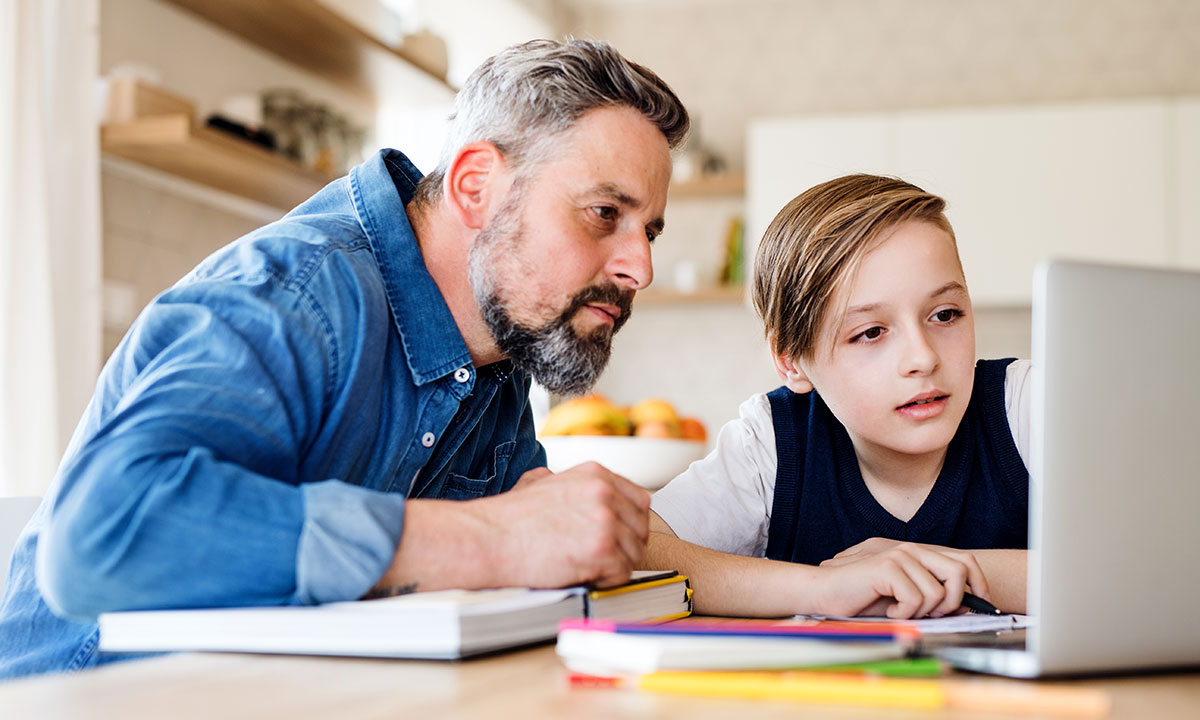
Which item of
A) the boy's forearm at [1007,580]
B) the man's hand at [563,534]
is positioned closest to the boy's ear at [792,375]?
the boy's forearm at [1007,580]

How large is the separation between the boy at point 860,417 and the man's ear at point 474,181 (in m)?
0.39

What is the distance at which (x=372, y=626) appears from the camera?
2.23 ft

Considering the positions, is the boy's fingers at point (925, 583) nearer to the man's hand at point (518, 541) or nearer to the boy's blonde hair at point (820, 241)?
the man's hand at point (518, 541)

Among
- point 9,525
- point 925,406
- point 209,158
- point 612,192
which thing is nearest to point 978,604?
point 925,406

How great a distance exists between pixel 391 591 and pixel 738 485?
2.23ft

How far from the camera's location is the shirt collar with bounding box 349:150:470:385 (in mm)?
1104

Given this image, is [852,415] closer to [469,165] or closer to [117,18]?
[469,165]

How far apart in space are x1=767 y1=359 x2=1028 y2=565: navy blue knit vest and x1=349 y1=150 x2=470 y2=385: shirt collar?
19.6 inches

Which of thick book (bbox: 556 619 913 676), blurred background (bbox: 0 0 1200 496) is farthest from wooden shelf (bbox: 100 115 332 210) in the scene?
thick book (bbox: 556 619 913 676)

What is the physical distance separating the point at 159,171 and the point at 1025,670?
2.56 m

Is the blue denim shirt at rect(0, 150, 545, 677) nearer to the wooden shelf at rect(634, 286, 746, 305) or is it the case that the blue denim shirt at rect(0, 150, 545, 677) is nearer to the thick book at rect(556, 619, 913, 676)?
the thick book at rect(556, 619, 913, 676)

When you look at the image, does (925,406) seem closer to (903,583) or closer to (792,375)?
(792,375)

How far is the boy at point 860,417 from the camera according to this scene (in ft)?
4.02

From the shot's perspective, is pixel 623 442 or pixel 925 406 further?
pixel 623 442
